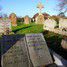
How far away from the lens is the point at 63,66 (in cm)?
820

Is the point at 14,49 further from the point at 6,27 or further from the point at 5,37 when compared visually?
the point at 6,27

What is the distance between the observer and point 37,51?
8219 mm

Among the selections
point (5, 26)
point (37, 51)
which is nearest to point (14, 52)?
point (37, 51)

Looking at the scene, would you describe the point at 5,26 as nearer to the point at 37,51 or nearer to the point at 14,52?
the point at 37,51

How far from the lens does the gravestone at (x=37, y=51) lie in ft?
26.0

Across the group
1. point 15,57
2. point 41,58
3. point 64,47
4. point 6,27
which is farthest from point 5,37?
point 6,27

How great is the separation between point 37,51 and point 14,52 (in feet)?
3.11

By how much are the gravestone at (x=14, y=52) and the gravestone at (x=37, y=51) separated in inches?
9.4

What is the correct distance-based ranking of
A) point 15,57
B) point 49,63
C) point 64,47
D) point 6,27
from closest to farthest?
point 15,57 < point 49,63 < point 64,47 < point 6,27

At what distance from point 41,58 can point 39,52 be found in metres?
0.26

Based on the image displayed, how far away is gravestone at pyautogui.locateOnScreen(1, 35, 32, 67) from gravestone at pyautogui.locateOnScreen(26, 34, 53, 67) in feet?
0.79

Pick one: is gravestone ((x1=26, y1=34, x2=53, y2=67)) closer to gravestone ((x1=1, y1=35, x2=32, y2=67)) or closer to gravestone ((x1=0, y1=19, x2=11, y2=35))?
gravestone ((x1=1, y1=35, x2=32, y2=67))

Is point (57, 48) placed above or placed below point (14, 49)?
below

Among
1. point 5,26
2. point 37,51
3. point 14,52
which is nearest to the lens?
point 14,52
